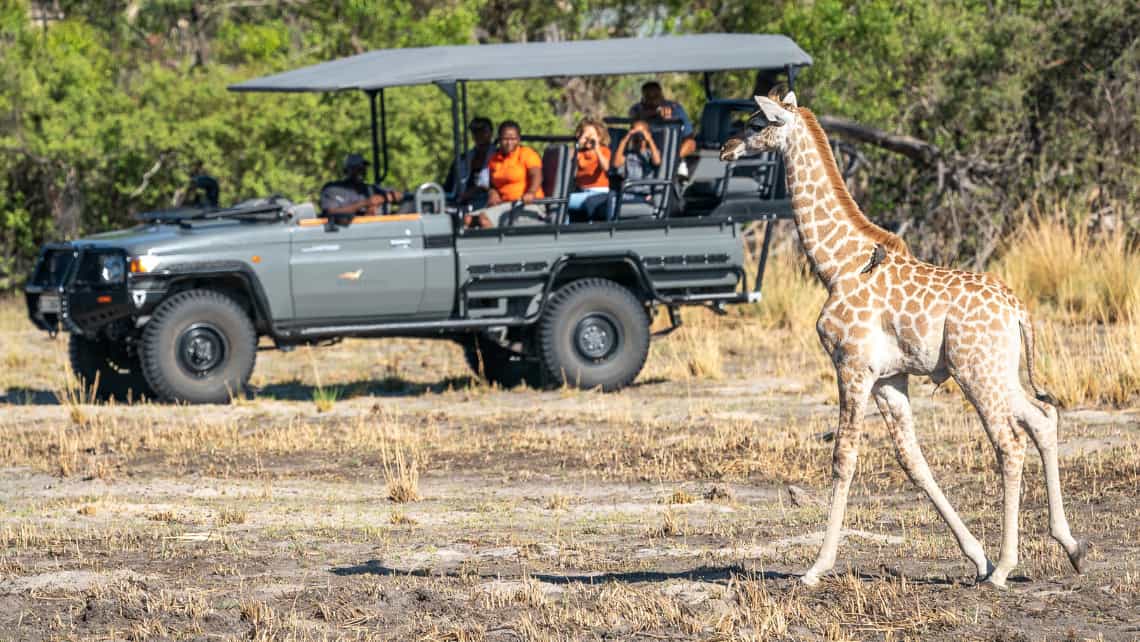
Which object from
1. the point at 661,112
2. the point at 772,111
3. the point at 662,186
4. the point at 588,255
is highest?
the point at 772,111

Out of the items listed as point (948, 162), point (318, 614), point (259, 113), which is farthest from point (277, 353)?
point (318, 614)

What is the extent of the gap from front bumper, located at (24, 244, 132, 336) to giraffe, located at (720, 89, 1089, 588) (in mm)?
7037

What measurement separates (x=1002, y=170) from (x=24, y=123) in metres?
11.5

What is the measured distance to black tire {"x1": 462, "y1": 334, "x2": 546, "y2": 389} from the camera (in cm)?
1488

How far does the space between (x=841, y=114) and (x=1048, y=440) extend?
46.8 feet

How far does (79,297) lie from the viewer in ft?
43.2

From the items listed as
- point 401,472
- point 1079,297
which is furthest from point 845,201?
point 1079,297

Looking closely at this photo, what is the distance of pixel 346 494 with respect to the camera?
1001cm

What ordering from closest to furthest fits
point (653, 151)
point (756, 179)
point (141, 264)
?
point (141, 264) < point (653, 151) < point (756, 179)

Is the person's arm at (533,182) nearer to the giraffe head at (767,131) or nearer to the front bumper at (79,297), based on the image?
the front bumper at (79,297)

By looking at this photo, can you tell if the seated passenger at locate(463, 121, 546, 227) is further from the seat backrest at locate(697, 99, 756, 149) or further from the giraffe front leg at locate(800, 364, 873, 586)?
the giraffe front leg at locate(800, 364, 873, 586)

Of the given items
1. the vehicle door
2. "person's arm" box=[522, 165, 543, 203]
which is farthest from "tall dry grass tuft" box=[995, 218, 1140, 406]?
the vehicle door

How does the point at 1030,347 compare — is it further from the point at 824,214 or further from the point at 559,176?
the point at 559,176

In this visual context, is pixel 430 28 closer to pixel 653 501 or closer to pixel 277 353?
pixel 277 353
